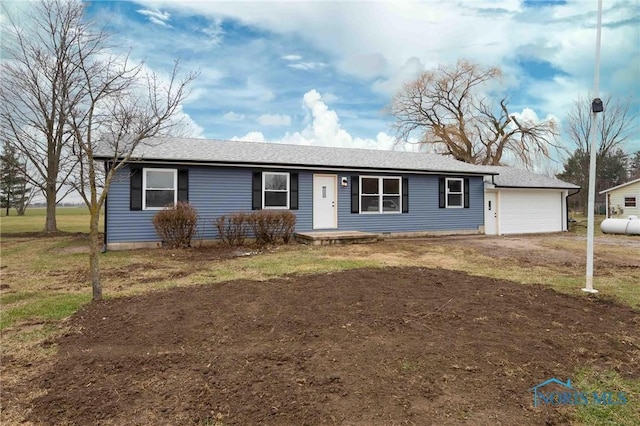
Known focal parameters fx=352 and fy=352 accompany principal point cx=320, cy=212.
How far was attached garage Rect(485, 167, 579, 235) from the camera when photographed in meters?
15.1

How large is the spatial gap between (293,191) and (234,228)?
8.00ft

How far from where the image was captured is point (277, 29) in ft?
37.9

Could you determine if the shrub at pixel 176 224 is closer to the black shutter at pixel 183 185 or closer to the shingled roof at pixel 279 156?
the black shutter at pixel 183 185

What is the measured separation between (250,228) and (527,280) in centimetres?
755

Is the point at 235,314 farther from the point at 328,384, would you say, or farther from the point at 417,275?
the point at 417,275

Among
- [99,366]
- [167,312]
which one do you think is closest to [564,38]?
[167,312]

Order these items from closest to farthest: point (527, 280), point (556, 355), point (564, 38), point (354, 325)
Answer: point (556, 355)
point (354, 325)
point (527, 280)
point (564, 38)

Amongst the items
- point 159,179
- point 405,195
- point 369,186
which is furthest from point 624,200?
point 159,179

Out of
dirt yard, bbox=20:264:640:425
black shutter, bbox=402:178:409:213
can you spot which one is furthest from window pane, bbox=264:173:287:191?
dirt yard, bbox=20:264:640:425

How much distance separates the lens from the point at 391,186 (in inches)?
533

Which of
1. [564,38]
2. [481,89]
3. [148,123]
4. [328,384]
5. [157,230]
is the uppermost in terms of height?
[481,89]

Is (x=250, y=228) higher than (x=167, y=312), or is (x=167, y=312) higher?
(x=250, y=228)

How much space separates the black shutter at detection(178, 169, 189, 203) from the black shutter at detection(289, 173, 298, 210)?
3.29m

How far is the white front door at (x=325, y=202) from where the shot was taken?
490 inches
